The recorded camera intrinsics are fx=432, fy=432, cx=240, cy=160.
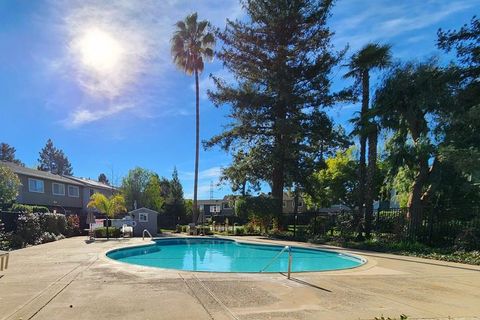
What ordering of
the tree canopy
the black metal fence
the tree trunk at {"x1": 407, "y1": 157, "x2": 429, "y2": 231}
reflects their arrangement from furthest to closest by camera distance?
the tree canopy
the tree trunk at {"x1": 407, "y1": 157, "x2": 429, "y2": 231}
the black metal fence

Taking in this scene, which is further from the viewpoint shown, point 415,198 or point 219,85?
point 219,85

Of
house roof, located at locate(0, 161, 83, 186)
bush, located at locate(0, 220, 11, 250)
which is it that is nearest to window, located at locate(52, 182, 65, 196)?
house roof, located at locate(0, 161, 83, 186)

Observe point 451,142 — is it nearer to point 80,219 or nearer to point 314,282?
point 314,282

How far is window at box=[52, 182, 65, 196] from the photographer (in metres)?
43.2

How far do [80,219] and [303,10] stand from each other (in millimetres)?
23192

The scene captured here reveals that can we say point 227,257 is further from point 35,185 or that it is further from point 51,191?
point 51,191

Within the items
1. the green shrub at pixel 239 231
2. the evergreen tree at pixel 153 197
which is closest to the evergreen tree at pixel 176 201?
the evergreen tree at pixel 153 197

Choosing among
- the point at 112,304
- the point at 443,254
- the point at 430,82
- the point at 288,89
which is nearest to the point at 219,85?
the point at 288,89

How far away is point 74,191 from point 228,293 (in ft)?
140

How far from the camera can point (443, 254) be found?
1680 centimetres

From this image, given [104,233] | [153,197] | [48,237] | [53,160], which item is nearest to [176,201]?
[153,197]

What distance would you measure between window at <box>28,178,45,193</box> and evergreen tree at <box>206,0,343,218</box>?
773 inches

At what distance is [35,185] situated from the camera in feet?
131

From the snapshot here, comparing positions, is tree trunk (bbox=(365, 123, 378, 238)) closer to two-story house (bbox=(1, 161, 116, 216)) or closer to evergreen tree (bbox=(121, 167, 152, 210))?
two-story house (bbox=(1, 161, 116, 216))
